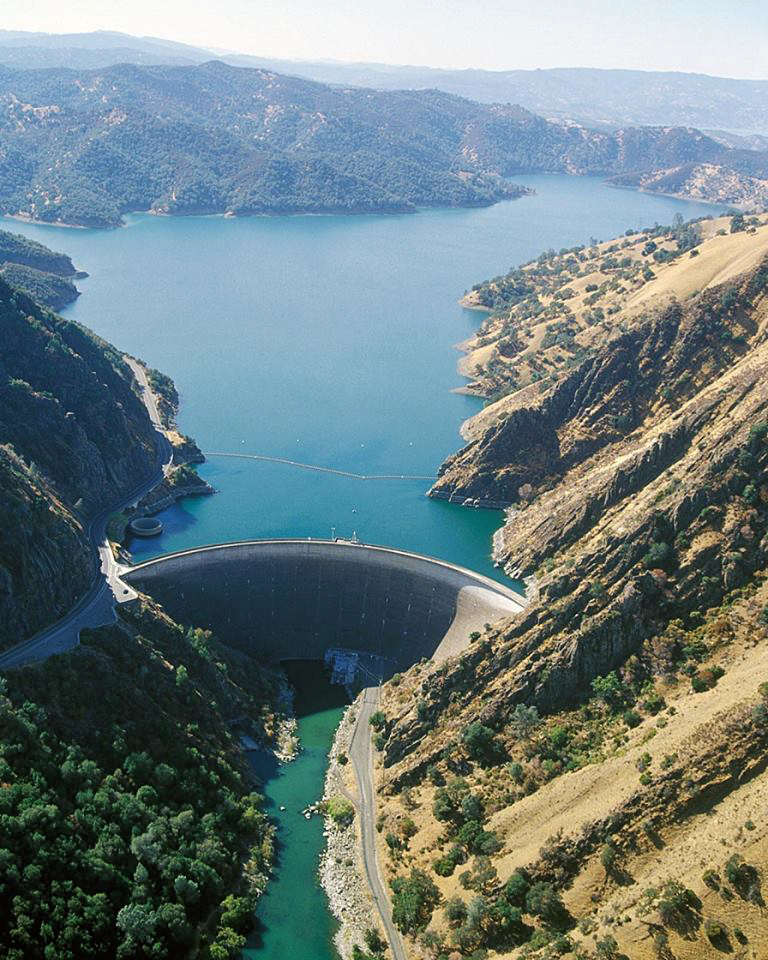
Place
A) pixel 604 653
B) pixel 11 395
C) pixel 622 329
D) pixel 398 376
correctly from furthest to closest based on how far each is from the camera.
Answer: pixel 398 376
pixel 622 329
pixel 11 395
pixel 604 653

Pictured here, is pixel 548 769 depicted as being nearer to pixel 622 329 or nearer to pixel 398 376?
pixel 622 329

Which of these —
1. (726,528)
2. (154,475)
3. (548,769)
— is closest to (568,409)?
(726,528)

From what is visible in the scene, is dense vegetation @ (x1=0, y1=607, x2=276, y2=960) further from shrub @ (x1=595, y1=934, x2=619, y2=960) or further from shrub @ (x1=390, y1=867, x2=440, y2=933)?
shrub @ (x1=595, y1=934, x2=619, y2=960)

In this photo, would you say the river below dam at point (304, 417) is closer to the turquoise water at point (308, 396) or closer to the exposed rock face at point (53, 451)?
the turquoise water at point (308, 396)

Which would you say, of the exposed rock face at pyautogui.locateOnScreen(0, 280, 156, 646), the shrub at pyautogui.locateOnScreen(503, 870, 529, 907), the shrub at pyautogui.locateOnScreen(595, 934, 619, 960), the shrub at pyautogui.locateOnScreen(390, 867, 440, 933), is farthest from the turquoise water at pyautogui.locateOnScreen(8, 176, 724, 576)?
the shrub at pyautogui.locateOnScreen(595, 934, 619, 960)

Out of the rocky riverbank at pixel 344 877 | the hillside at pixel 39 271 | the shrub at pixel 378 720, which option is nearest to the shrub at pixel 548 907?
the rocky riverbank at pixel 344 877

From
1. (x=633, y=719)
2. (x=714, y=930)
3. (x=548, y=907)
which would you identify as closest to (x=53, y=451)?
(x=633, y=719)
